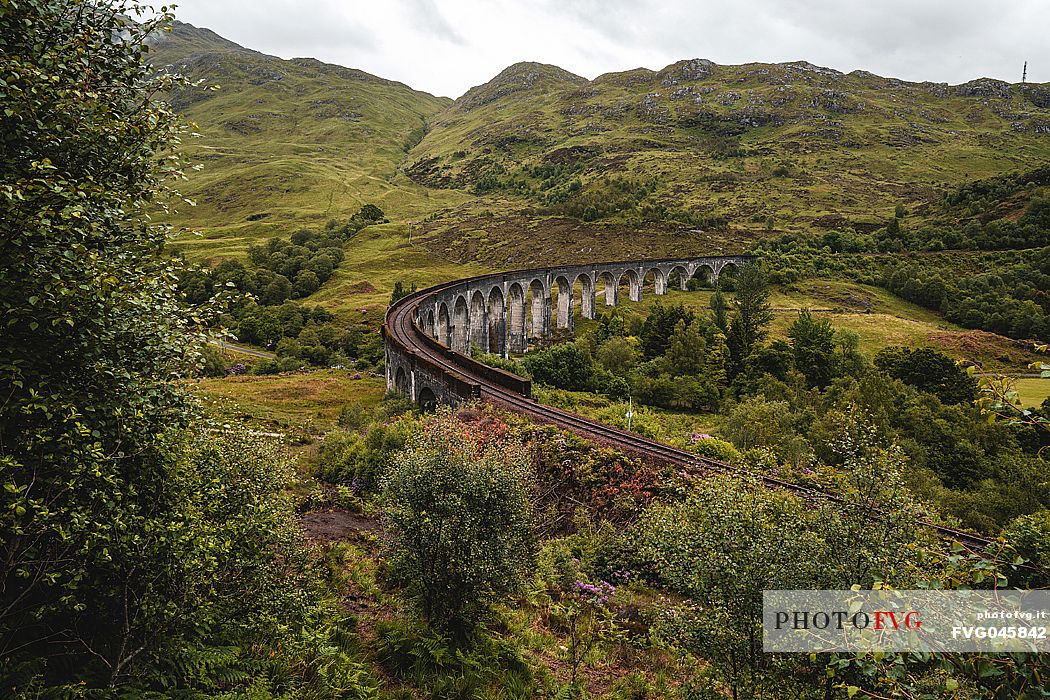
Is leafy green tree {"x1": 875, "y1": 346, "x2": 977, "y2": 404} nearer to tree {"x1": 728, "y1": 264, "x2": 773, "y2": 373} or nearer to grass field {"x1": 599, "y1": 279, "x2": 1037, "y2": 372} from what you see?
grass field {"x1": 599, "y1": 279, "x2": 1037, "y2": 372}

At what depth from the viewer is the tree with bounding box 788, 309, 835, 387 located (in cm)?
5328

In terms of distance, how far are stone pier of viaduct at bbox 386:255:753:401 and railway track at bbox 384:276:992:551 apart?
2.10 metres

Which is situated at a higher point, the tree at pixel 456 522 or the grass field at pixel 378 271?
the grass field at pixel 378 271

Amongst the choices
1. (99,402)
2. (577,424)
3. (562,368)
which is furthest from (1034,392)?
(99,402)

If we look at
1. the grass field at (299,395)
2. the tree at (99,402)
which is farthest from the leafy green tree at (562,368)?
the tree at (99,402)

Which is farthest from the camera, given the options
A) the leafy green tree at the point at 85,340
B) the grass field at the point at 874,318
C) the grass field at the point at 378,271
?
the grass field at the point at 378,271

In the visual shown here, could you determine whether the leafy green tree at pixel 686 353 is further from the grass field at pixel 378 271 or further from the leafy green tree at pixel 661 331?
the grass field at pixel 378 271

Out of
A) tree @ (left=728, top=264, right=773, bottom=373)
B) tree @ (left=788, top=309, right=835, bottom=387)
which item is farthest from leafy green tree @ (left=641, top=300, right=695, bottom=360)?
tree @ (left=788, top=309, right=835, bottom=387)

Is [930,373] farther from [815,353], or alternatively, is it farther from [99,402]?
[99,402]

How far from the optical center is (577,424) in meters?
27.6

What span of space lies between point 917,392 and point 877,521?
145 ft

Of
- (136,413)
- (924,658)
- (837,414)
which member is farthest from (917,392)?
(136,413)

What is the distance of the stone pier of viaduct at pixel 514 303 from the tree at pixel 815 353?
3526cm

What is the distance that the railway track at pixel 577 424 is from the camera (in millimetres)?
18816
